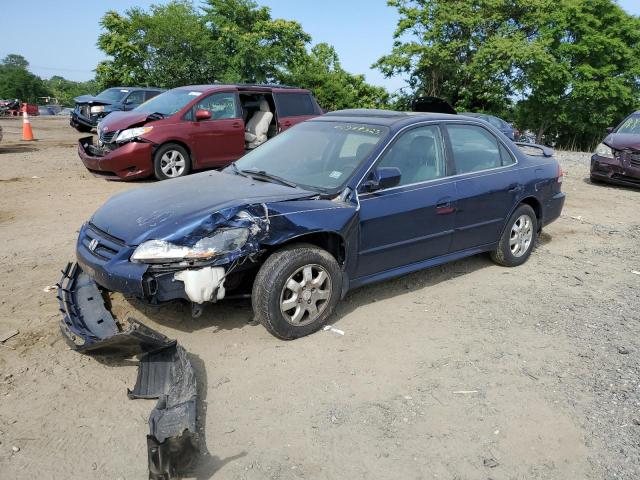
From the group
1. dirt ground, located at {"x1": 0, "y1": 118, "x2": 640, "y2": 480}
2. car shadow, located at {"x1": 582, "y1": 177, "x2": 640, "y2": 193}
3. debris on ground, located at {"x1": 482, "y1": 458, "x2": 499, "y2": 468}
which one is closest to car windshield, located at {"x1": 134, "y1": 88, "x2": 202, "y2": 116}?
dirt ground, located at {"x1": 0, "y1": 118, "x2": 640, "y2": 480}

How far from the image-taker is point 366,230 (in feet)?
13.7

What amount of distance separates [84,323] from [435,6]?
94.9 feet

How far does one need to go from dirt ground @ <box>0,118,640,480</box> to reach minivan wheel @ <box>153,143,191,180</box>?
359 centimetres

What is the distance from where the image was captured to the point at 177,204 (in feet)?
12.9

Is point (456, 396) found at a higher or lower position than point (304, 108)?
lower

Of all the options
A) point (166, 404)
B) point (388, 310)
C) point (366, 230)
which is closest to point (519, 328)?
point (388, 310)

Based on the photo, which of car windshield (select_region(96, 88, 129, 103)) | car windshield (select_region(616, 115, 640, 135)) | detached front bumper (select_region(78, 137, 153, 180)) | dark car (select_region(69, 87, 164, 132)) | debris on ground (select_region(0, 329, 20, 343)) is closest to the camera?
debris on ground (select_region(0, 329, 20, 343))

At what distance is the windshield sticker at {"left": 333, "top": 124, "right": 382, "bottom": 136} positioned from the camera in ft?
14.9

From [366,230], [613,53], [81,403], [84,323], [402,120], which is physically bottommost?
[81,403]

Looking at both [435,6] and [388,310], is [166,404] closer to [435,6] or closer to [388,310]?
[388,310]

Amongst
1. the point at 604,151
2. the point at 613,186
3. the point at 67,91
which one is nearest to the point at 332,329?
the point at 604,151

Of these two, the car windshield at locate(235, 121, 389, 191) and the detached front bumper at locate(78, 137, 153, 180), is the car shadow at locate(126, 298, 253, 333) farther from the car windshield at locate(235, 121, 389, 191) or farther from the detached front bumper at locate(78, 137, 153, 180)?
the detached front bumper at locate(78, 137, 153, 180)

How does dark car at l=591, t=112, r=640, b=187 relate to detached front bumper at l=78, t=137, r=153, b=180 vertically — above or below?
above

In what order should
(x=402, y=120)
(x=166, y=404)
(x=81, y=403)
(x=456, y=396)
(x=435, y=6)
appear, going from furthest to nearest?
(x=435, y=6), (x=402, y=120), (x=456, y=396), (x=81, y=403), (x=166, y=404)
